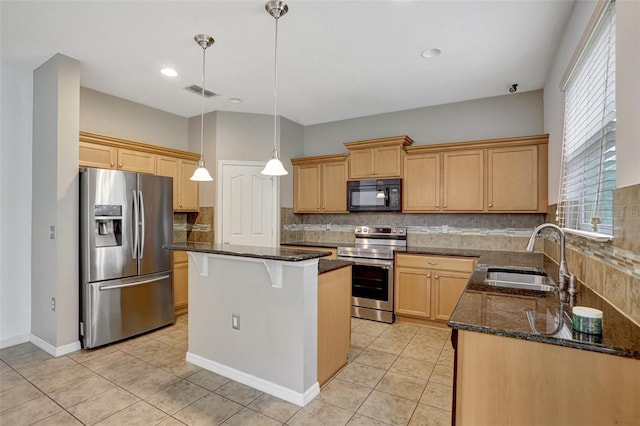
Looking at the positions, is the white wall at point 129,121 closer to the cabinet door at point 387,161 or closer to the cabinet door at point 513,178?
the cabinet door at point 387,161

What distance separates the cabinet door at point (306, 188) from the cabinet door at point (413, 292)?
1676mm

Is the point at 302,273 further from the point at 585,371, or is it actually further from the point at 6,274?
the point at 6,274

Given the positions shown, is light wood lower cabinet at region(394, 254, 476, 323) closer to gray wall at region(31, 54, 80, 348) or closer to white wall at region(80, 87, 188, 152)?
gray wall at region(31, 54, 80, 348)

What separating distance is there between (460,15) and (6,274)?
4.75 metres

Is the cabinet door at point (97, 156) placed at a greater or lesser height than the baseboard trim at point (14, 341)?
greater

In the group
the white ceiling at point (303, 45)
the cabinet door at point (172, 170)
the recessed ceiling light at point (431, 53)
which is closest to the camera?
the white ceiling at point (303, 45)

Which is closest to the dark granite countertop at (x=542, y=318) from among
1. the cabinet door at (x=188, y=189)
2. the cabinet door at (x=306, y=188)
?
the cabinet door at (x=306, y=188)

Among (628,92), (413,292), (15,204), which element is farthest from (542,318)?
(15,204)

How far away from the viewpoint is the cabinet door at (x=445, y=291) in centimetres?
358

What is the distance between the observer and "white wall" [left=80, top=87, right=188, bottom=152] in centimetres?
373

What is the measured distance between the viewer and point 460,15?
2338mm

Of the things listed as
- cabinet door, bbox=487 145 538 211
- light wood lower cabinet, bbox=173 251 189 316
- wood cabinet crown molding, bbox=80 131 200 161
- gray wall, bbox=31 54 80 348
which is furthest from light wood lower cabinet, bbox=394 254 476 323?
gray wall, bbox=31 54 80 348

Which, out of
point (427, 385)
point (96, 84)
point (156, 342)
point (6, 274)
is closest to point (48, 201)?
point (6, 274)

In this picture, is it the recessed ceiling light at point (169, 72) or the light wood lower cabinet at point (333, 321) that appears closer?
the light wood lower cabinet at point (333, 321)
